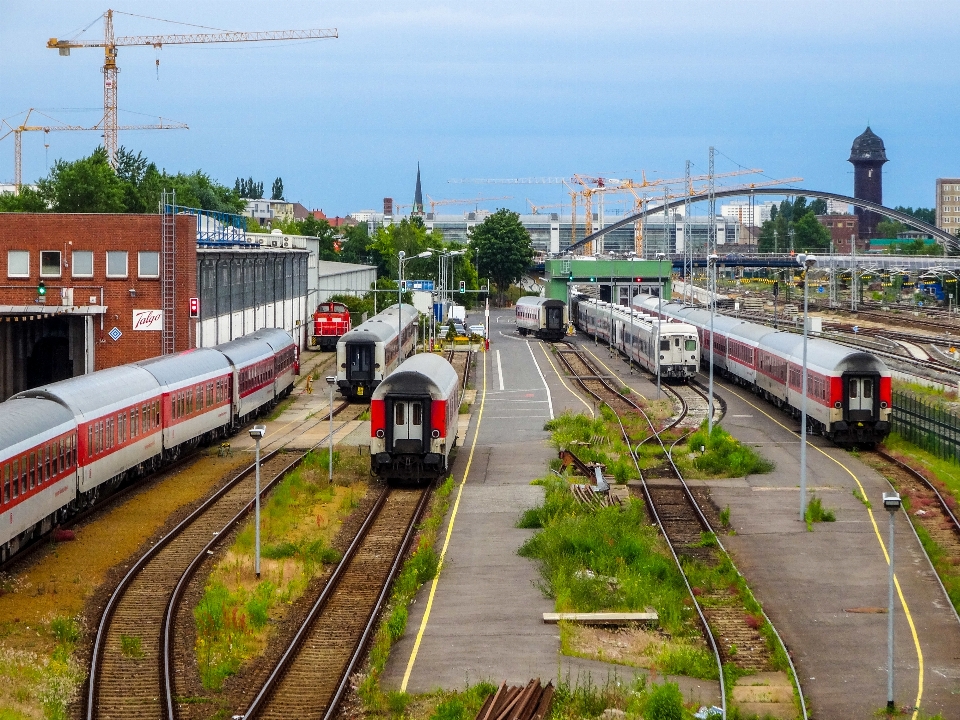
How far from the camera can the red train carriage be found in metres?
80.4

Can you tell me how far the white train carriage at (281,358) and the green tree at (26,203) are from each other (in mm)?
54516

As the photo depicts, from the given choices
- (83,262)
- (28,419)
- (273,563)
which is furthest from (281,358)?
(273,563)

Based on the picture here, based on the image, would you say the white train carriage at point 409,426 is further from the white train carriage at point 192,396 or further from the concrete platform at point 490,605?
the white train carriage at point 192,396

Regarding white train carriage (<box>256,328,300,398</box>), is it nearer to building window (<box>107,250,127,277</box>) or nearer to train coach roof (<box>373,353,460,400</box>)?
building window (<box>107,250,127,277</box>)

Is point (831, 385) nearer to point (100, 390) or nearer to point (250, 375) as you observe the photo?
point (250, 375)

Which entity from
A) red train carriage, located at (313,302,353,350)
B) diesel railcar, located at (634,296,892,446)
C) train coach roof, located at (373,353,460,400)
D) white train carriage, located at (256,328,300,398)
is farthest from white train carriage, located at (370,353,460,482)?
red train carriage, located at (313,302,353,350)

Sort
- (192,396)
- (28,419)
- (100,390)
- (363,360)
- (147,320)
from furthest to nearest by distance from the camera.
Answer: (363,360)
(147,320)
(192,396)
(100,390)
(28,419)

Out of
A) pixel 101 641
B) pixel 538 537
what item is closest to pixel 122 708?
pixel 101 641

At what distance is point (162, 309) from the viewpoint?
171 ft

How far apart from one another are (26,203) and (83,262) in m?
54.4

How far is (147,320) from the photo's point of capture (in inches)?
2052

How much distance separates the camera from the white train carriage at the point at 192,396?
1407 inches

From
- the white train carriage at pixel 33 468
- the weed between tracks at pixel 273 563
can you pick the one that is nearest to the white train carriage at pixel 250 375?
the weed between tracks at pixel 273 563

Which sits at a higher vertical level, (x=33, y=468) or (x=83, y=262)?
(x=83, y=262)
